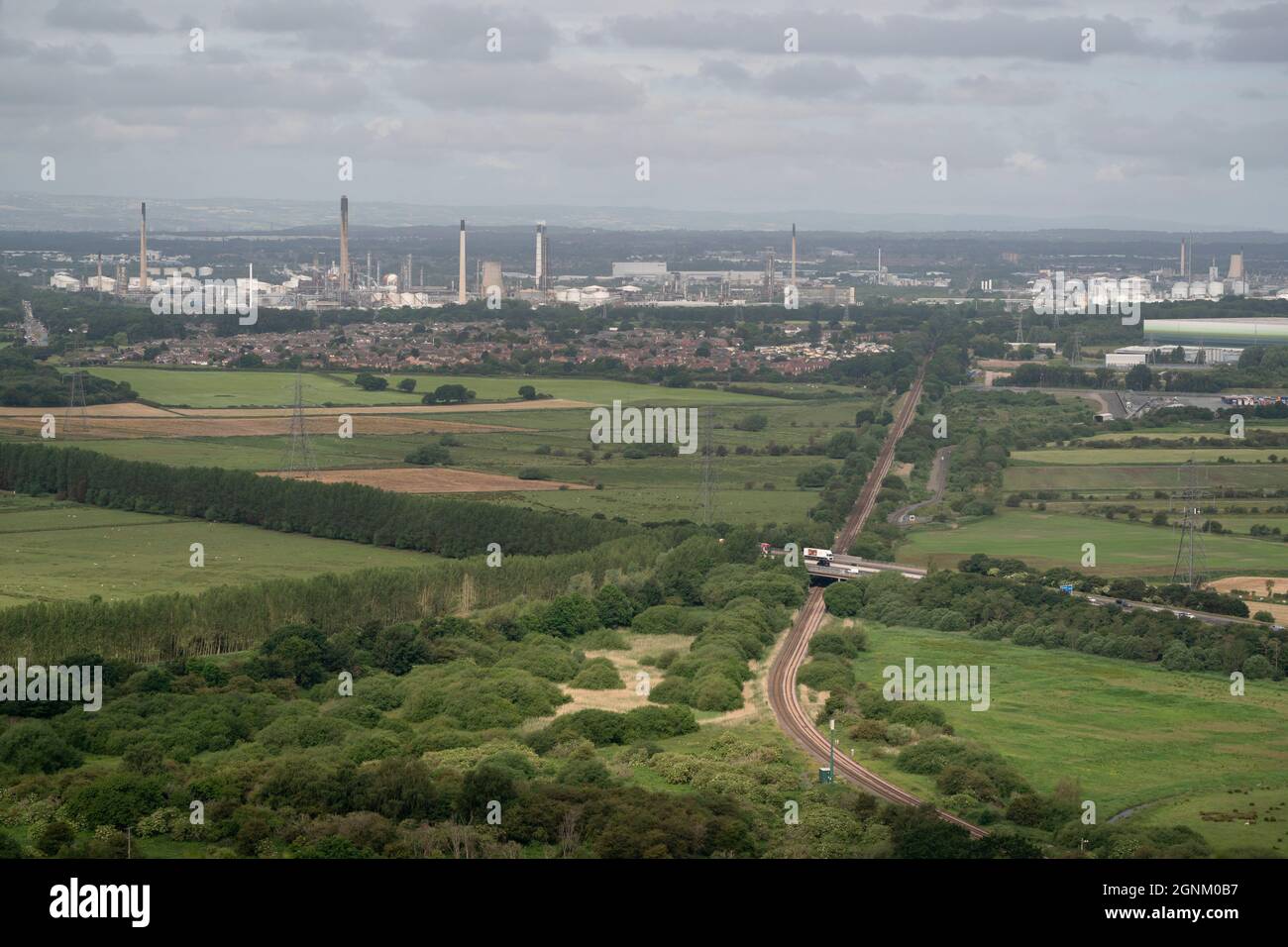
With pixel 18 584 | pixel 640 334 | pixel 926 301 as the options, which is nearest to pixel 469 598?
pixel 18 584

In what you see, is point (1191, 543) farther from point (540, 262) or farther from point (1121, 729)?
point (540, 262)

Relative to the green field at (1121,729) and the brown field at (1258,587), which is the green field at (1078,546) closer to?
the brown field at (1258,587)

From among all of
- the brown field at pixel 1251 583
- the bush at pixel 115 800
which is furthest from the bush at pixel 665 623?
the bush at pixel 115 800

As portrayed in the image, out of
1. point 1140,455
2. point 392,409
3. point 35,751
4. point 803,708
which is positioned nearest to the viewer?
point 35,751
